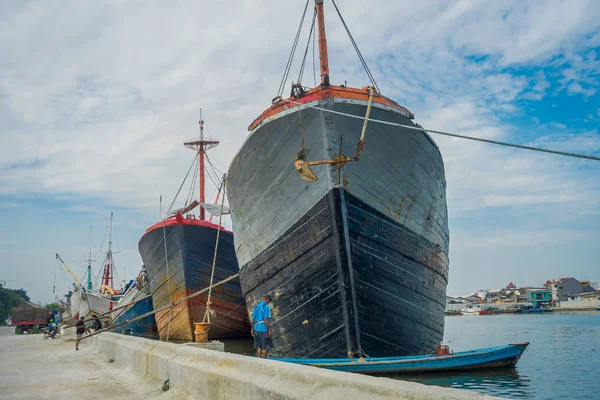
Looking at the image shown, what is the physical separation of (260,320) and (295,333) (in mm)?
1184

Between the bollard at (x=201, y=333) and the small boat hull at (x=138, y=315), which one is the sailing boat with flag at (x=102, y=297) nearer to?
the small boat hull at (x=138, y=315)

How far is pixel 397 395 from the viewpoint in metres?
2.28

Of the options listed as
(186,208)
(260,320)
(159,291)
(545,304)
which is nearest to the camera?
(260,320)

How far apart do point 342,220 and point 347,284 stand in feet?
3.36

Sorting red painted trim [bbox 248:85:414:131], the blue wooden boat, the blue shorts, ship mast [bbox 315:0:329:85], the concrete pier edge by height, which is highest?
ship mast [bbox 315:0:329:85]

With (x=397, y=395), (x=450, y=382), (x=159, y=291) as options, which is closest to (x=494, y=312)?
(x=159, y=291)

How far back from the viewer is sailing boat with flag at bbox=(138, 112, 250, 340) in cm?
1534

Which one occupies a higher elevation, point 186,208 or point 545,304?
point 186,208

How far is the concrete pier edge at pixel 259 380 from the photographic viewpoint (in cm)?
235

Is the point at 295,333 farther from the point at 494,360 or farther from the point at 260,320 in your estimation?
the point at 494,360

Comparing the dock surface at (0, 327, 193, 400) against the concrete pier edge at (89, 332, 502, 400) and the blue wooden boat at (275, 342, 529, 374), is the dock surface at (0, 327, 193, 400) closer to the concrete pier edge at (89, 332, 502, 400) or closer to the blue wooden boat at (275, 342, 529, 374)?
the concrete pier edge at (89, 332, 502, 400)

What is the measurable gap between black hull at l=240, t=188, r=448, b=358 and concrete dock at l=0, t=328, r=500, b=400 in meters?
2.82

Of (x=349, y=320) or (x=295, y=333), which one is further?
(x=295, y=333)

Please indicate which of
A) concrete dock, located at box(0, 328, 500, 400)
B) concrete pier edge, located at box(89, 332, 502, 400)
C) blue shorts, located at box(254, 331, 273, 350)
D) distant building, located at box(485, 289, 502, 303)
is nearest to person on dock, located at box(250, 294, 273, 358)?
blue shorts, located at box(254, 331, 273, 350)
